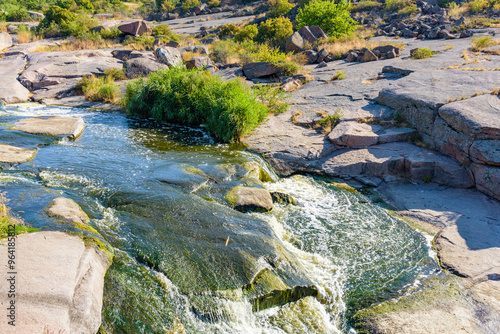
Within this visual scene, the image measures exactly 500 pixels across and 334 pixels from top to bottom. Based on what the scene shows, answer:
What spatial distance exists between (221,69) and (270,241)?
14223mm

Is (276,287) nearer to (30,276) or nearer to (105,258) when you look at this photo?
(105,258)

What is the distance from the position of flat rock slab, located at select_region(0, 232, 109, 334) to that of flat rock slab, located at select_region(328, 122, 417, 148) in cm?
652

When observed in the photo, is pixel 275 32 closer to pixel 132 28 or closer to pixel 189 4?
pixel 132 28

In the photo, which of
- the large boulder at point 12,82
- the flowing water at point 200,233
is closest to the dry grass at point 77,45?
the large boulder at point 12,82

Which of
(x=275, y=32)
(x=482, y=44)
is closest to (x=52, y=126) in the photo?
(x=275, y=32)

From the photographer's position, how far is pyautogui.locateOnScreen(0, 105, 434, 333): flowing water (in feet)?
13.8

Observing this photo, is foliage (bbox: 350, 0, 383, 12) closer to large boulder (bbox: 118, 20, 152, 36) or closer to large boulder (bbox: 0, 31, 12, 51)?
large boulder (bbox: 118, 20, 152, 36)

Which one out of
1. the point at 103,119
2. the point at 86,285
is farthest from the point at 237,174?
the point at 103,119

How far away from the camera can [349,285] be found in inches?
193

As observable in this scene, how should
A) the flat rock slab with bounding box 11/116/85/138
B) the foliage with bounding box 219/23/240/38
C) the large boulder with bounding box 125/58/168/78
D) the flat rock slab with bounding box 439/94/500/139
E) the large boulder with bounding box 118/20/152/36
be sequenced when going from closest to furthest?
the flat rock slab with bounding box 439/94/500/139
the flat rock slab with bounding box 11/116/85/138
the large boulder with bounding box 125/58/168/78
the large boulder with bounding box 118/20/152/36
the foliage with bounding box 219/23/240/38

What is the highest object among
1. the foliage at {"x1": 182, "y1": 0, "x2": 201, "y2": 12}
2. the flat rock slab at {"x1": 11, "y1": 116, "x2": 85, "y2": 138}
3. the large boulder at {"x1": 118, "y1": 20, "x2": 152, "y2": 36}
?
the foliage at {"x1": 182, "y1": 0, "x2": 201, "y2": 12}

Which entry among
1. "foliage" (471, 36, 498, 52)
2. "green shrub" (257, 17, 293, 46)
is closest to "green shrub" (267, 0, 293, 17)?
"green shrub" (257, 17, 293, 46)

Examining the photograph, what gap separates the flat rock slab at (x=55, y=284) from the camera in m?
3.26

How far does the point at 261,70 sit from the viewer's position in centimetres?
1631
